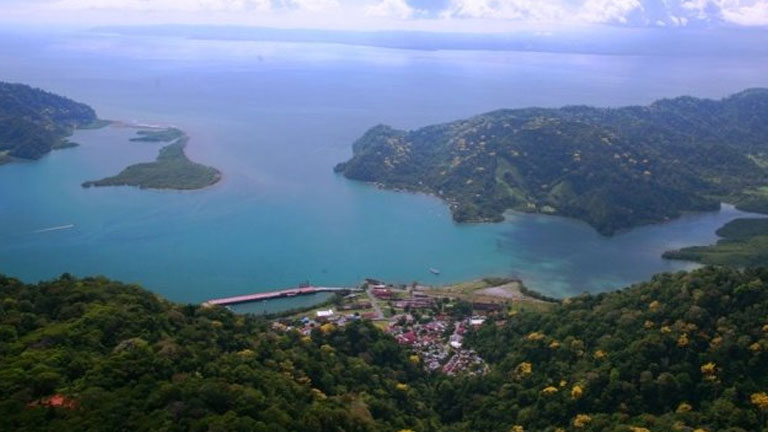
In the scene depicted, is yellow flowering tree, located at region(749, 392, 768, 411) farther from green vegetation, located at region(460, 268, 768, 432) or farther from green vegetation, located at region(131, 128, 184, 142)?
green vegetation, located at region(131, 128, 184, 142)

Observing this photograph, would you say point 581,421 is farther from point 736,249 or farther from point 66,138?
point 66,138

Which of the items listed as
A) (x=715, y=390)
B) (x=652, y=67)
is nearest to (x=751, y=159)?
(x=715, y=390)

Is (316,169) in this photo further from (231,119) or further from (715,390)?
(715,390)

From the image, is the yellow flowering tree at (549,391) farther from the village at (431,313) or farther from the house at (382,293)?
the house at (382,293)

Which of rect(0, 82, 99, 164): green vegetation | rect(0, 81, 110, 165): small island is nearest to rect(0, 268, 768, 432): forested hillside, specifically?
rect(0, 81, 110, 165): small island

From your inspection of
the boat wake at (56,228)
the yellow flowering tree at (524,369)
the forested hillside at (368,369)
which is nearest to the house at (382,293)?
the forested hillside at (368,369)

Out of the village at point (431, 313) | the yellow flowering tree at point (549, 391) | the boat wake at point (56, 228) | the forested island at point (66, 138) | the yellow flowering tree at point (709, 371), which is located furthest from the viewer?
the forested island at point (66, 138)

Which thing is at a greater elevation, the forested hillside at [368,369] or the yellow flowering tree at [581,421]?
the forested hillside at [368,369]
